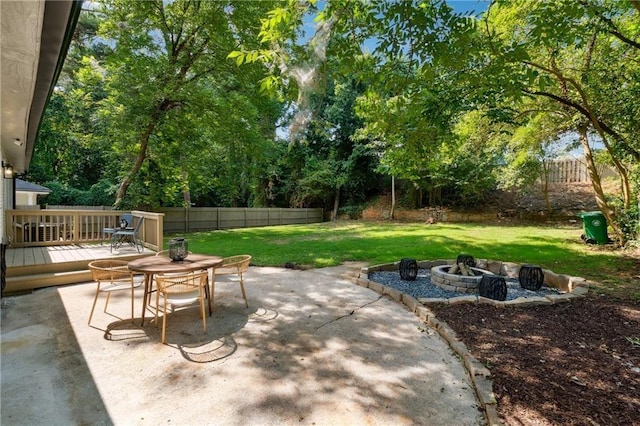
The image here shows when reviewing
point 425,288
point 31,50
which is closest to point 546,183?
point 425,288

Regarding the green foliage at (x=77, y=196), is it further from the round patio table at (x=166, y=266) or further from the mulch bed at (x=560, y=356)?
the mulch bed at (x=560, y=356)

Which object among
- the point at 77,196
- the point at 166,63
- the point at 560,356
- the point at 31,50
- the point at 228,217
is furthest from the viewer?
the point at 228,217

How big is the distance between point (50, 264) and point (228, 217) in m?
10.9

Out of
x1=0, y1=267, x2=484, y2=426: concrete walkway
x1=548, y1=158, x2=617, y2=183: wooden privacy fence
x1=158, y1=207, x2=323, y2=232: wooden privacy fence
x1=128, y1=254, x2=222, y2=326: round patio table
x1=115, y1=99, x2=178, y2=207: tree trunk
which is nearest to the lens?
x1=0, y1=267, x2=484, y2=426: concrete walkway

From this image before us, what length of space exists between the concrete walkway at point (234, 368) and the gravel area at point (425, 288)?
2.91 feet

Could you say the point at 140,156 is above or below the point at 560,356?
above

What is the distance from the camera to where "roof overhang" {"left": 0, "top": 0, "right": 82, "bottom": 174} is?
164 cm

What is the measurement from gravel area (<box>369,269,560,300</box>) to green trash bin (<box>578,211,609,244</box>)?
4.49m

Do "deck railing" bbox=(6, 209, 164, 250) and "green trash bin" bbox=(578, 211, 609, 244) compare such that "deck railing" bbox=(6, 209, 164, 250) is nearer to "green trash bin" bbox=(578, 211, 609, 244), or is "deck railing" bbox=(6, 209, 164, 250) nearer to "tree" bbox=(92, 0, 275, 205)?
"tree" bbox=(92, 0, 275, 205)

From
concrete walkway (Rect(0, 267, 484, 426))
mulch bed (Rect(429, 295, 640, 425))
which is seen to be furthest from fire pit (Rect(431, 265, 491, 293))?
concrete walkway (Rect(0, 267, 484, 426))

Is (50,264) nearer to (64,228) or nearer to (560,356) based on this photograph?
(64,228)

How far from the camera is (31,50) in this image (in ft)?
6.71

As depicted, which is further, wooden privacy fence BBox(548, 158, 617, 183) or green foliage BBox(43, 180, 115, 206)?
wooden privacy fence BBox(548, 158, 617, 183)

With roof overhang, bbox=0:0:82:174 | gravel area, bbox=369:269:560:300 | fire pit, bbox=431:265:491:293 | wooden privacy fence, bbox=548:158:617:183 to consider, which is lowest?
gravel area, bbox=369:269:560:300
